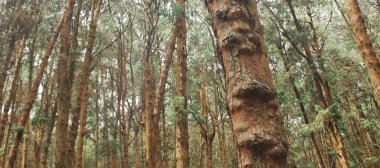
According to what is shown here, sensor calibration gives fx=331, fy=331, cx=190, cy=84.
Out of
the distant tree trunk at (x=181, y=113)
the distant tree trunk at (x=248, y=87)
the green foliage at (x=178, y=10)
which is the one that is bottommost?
the distant tree trunk at (x=248, y=87)

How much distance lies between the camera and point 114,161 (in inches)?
555

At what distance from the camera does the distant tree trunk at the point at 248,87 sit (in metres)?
1.32

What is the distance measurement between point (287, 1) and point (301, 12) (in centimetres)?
149

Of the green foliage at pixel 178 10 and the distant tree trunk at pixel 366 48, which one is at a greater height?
the green foliage at pixel 178 10

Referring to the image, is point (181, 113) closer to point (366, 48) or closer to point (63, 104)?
point (63, 104)

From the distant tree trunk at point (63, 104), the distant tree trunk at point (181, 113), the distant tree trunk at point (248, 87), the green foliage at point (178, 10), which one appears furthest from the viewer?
the green foliage at point (178, 10)

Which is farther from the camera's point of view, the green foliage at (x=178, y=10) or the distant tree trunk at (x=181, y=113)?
the green foliage at (x=178, y=10)

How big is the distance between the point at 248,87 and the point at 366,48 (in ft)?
18.6

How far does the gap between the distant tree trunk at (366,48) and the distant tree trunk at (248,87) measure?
17.0 feet

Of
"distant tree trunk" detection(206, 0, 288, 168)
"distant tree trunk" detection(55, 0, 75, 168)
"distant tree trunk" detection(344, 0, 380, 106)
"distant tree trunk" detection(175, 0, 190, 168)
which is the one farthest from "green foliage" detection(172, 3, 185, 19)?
"distant tree trunk" detection(206, 0, 288, 168)

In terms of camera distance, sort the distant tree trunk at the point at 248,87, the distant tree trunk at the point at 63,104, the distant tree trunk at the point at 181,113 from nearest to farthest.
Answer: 1. the distant tree trunk at the point at 248,87
2. the distant tree trunk at the point at 63,104
3. the distant tree trunk at the point at 181,113

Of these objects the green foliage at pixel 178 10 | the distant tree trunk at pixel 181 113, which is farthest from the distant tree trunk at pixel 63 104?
the green foliage at pixel 178 10

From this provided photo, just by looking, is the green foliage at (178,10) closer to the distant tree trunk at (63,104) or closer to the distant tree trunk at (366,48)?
the distant tree trunk at (63,104)

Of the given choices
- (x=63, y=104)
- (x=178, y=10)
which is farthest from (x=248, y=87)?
(x=178, y=10)
